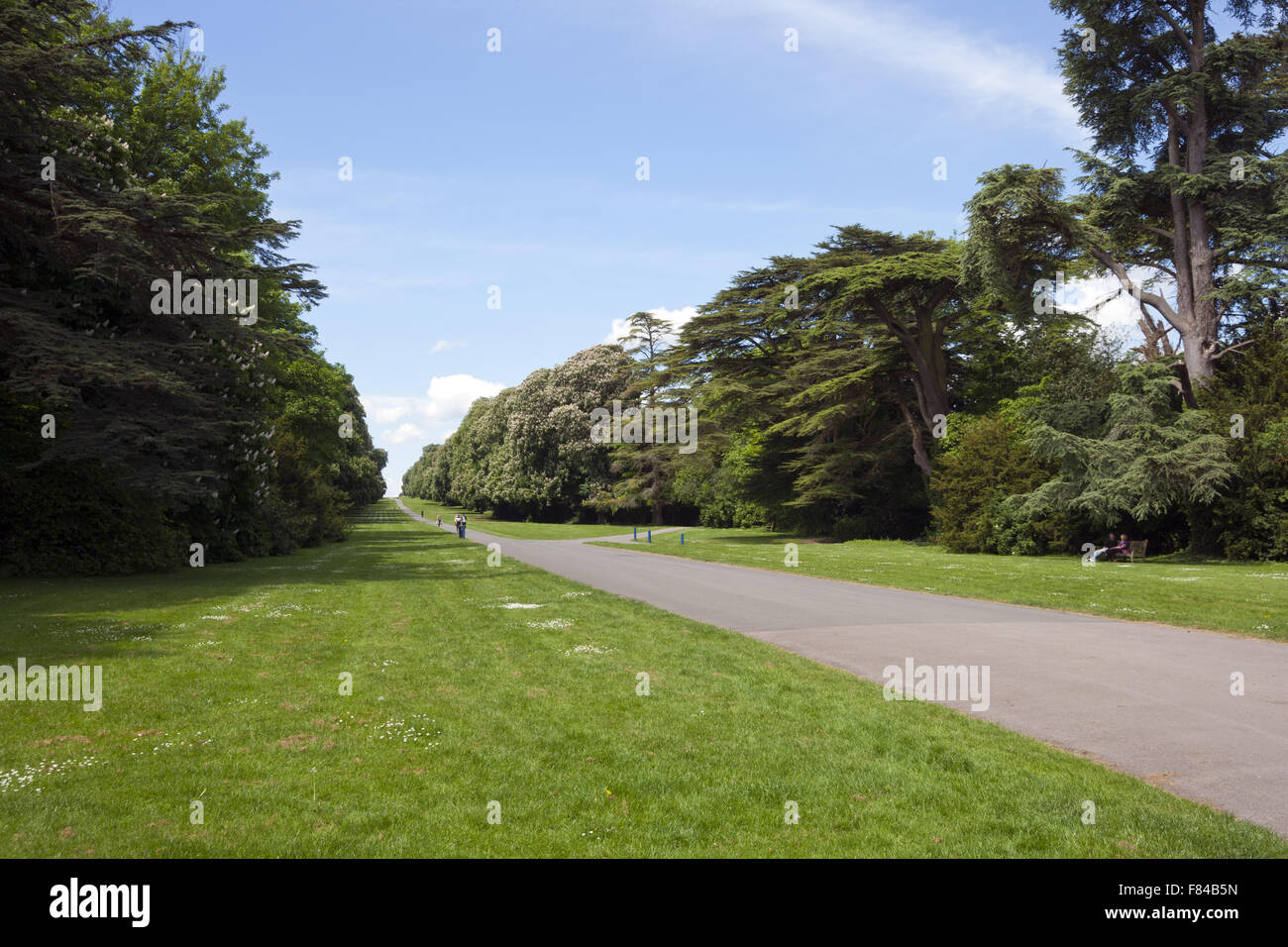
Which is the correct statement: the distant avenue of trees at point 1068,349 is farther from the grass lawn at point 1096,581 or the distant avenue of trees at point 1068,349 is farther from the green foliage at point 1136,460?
the grass lawn at point 1096,581

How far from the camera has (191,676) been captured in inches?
329

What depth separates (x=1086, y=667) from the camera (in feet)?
29.8

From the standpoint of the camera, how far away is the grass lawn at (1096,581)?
1277 centimetres

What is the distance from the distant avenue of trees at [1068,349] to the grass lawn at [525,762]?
2179 cm

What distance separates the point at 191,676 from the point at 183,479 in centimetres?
1188

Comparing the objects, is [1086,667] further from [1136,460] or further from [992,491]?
[992,491]

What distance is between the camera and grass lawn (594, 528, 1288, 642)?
503 inches

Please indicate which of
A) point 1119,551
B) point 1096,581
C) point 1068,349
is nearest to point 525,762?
point 1096,581

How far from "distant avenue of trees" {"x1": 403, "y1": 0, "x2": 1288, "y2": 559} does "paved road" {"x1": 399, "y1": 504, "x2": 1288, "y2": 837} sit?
14329 millimetres

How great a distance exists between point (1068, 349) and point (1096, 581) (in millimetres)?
25967

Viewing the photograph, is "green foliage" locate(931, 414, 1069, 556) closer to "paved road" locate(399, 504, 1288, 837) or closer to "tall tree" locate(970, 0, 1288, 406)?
"tall tree" locate(970, 0, 1288, 406)

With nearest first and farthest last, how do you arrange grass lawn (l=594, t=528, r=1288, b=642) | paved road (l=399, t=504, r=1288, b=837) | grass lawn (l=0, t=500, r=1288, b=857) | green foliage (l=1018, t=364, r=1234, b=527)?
grass lawn (l=0, t=500, r=1288, b=857) → paved road (l=399, t=504, r=1288, b=837) → grass lawn (l=594, t=528, r=1288, b=642) → green foliage (l=1018, t=364, r=1234, b=527)

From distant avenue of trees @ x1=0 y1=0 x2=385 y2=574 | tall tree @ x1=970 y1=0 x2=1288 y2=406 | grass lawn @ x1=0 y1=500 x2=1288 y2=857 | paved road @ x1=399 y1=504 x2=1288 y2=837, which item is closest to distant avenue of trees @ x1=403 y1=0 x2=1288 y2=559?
tall tree @ x1=970 y1=0 x2=1288 y2=406
